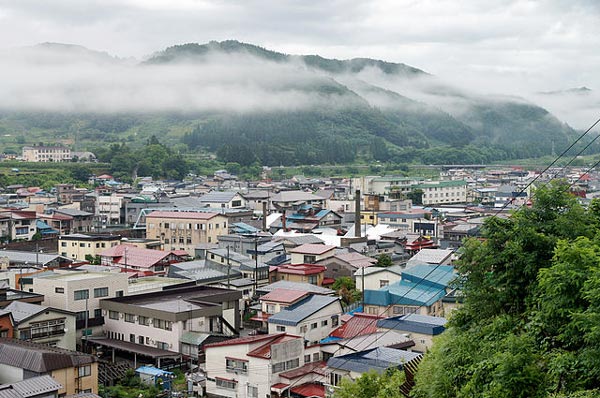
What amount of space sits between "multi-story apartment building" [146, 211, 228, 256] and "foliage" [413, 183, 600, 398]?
19557 millimetres

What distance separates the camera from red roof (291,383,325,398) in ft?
37.5

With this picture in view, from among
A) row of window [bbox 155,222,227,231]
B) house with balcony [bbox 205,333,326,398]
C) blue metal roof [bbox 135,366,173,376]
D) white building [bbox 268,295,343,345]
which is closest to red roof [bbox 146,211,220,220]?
row of window [bbox 155,222,227,231]

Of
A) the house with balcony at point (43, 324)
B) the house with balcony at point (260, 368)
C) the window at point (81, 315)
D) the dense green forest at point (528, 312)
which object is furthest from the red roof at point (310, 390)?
the window at point (81, 315)

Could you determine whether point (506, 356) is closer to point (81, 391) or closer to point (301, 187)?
point (81, 391)

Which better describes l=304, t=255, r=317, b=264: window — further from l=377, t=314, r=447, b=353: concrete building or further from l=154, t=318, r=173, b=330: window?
l=154, t=318, r=173, b=330: window

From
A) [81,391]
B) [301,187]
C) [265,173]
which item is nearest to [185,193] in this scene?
[301,187]

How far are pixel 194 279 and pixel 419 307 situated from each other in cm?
579

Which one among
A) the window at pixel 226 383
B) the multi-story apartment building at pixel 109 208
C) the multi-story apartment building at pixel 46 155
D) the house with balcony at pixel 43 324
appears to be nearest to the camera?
the window at pixel 226 383

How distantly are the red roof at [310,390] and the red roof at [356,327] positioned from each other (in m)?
1.87

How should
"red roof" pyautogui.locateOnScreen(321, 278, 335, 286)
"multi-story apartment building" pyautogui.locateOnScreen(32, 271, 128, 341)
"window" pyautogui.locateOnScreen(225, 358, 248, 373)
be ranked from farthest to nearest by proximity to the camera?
"red roof" pyautogui.locateOnScreen(321, 278, 335, 286) → "multi-story apartment building" pyautogui.locateOnScreen(32, 271, 128, 341) → "window" pyautogui.locateOnScreen(225, 358, 248, 373)

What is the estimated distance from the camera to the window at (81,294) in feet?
49.1

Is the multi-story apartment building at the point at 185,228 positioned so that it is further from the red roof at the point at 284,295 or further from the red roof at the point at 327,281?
the red roof at the point at 284,295

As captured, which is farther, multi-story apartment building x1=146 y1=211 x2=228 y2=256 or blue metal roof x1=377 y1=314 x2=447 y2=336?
multi-story apartment building x1=146 y1=211 x2=228 y2=256

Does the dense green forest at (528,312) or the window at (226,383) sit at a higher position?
the dense green forest at (528,312)
